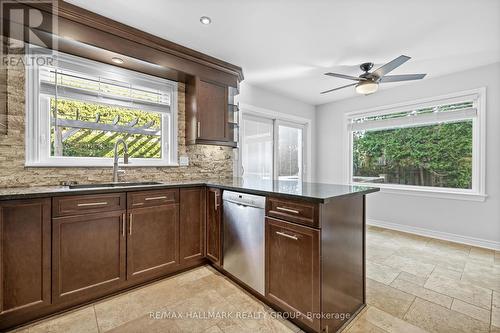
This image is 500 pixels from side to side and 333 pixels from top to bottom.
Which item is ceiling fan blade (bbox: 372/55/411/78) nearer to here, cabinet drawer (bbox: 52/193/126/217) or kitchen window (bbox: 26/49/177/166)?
kitchen window (bbox: 26/49/177/166)

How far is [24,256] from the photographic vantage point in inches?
63.9

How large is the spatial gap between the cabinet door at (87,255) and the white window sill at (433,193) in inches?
169

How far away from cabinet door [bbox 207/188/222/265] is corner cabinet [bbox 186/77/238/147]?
A: 0.81 meters

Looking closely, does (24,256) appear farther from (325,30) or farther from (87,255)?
(325,30)

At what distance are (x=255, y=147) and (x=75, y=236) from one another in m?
2.89

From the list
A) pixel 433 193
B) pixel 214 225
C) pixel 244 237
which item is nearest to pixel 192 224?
pixel 214 225

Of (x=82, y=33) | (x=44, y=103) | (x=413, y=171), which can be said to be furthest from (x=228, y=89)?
(x=413, y=171)

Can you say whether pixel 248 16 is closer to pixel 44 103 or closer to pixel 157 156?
pixel 157 156

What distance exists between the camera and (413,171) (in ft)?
13.1

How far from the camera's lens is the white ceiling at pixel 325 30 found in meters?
2.01

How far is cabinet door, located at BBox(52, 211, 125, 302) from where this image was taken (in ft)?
5.74

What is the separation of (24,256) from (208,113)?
2160 mm

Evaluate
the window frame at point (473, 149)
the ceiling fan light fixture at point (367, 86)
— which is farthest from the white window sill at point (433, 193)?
the ceiling fan light fixture at point (367, 86)

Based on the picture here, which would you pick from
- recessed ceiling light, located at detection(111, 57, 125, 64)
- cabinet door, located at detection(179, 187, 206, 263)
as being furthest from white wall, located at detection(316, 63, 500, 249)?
recessed ceiling light, located at detection(111, 57, 125, 64)
